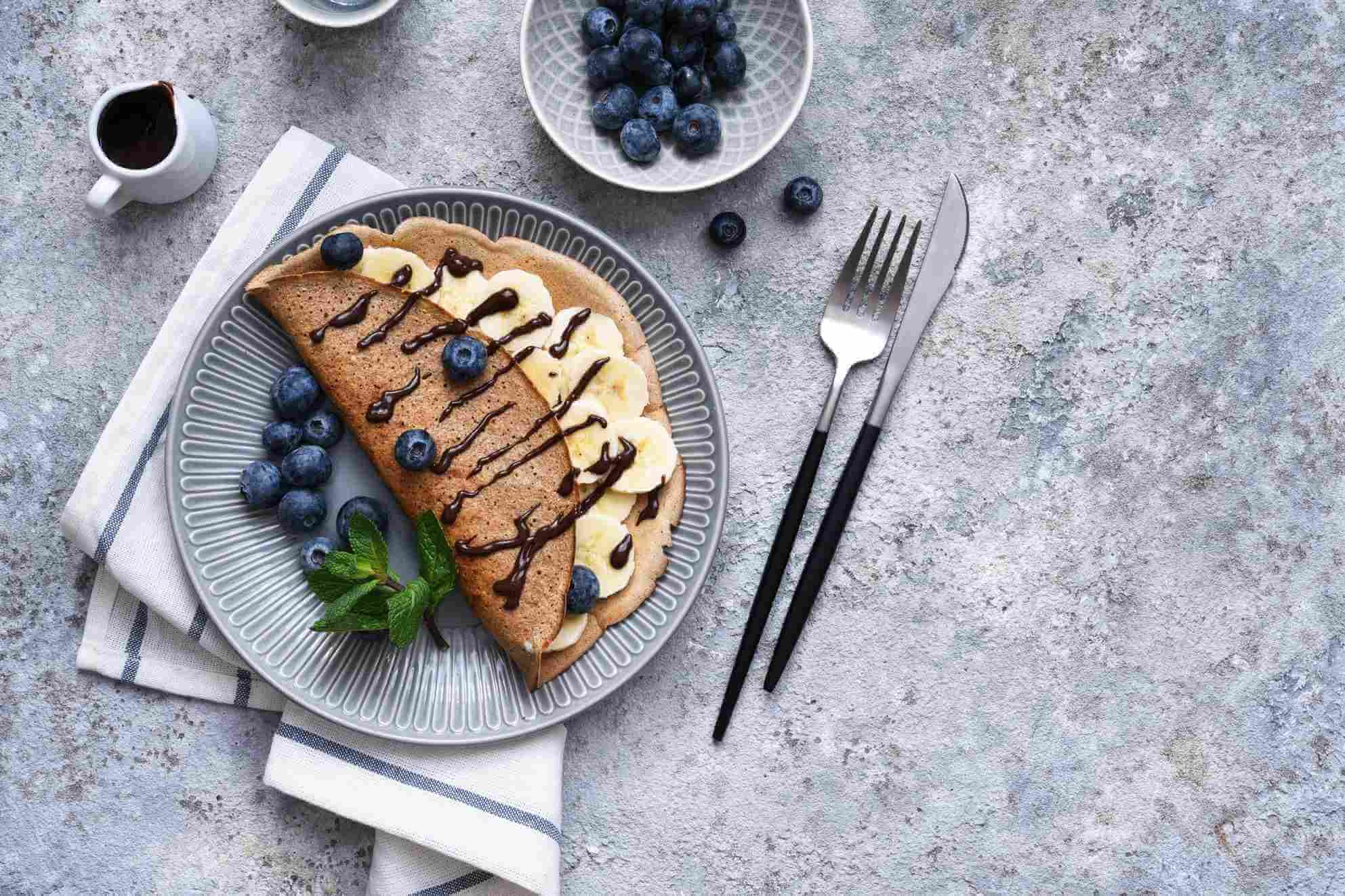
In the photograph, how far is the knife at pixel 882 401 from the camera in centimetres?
230

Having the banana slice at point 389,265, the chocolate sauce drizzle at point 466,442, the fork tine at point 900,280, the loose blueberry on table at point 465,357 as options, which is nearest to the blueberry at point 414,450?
the chocolate sauce drizzle at point 466,442

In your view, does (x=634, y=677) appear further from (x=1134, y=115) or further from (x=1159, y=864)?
(x=1134, y=115)

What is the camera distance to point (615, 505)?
220 cm

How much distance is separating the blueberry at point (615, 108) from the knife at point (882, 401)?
81cm

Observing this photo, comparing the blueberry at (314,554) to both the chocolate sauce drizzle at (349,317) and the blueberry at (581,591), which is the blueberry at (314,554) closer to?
the chocolate sauce drizzle at (349,317)

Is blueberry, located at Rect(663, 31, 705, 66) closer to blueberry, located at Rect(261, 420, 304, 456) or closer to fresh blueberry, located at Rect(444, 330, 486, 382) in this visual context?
fresh blueberry, located at Rect(444, 330, 486, 382)

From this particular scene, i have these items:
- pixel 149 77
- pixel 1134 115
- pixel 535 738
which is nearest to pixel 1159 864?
pixel 535 738

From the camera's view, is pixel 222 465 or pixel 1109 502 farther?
pixel 1109 502

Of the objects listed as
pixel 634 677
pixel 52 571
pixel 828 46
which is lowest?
pixel 52 571

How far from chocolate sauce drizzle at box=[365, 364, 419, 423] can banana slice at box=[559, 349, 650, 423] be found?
34 cm

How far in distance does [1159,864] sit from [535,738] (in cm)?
162

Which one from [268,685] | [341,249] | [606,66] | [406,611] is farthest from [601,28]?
[268,685]

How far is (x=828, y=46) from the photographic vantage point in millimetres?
2389

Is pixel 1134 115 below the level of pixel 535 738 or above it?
above
